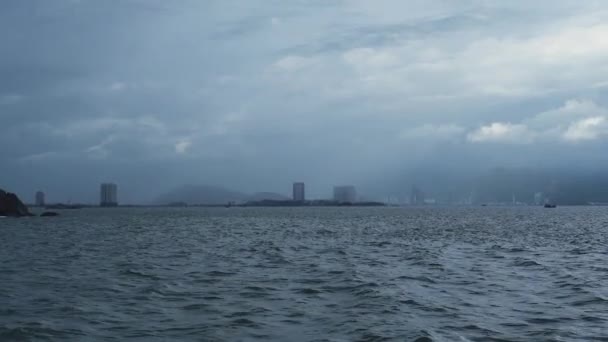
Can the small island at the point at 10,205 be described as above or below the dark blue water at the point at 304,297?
above

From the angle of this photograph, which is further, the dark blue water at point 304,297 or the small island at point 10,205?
the small island at point 10,205

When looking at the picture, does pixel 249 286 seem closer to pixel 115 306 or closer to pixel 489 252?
pixel 115 306

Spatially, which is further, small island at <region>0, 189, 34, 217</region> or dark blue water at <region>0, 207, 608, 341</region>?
small island at <region>0, 189, 34, 217</region>

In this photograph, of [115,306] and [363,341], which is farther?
[115,306]

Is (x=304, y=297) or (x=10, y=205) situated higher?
(x=10, y=205)

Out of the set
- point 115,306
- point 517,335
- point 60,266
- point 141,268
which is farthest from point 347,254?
point 517,335

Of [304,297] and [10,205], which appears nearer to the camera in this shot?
[304,297]

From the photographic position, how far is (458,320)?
22172mm

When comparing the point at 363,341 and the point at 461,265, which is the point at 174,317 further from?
the point at 461,265

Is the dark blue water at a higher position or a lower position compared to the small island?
lower

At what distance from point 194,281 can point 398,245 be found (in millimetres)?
31935

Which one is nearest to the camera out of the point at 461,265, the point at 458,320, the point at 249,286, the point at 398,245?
the point at 458,320

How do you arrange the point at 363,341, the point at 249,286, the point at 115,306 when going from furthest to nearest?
1. the point at 249,286
2. the point at 115,306
3. the point at 363,341

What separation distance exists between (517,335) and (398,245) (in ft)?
135
